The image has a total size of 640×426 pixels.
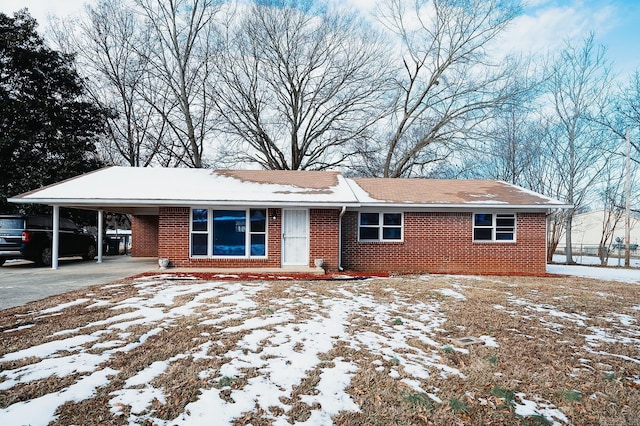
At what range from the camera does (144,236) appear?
17.4 metres

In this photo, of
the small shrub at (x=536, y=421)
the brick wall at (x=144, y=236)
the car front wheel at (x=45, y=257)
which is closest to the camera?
the small shrub at (x=536, y=421)

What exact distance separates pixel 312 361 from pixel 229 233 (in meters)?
8.38

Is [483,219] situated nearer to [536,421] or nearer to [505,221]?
[505,221]

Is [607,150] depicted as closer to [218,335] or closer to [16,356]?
[218,335]

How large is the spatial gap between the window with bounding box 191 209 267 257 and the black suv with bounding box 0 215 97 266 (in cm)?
525

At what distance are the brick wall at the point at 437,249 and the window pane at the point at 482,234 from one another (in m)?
0.22

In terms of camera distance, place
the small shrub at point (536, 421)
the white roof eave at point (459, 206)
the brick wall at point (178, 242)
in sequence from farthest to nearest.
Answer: the white roof eave at point (459, 206) → the brick wall at point (178, 242) → the small shrub at point (536, 421)

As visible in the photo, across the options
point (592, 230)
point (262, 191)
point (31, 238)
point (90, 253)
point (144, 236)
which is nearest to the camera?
point (31, 238)

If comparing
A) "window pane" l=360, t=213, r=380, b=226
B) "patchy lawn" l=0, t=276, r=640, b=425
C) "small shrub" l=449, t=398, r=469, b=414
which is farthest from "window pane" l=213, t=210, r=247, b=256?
"small shrub" l=449, t=398, r=469, b=414

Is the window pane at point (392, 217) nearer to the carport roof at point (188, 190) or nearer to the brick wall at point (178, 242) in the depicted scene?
the carport roof at point (188, 190)

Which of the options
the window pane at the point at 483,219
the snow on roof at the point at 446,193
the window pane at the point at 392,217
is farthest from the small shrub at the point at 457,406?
the window pane at the point at 483,219

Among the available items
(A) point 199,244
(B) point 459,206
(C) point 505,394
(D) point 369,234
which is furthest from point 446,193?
(C) point 505,394

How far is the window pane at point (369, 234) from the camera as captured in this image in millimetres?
12789

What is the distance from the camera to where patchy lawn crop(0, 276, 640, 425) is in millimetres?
3035
